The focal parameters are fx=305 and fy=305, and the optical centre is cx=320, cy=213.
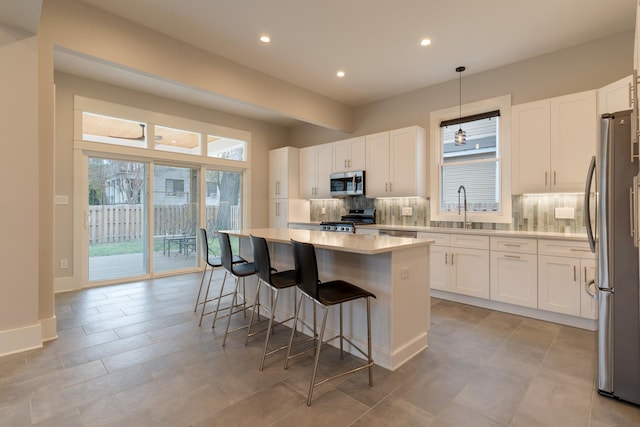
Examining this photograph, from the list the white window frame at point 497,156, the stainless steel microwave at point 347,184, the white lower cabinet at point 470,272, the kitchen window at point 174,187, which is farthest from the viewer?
the kitchen window at point 174,187

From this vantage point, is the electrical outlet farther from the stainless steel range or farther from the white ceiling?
the stainless steel range

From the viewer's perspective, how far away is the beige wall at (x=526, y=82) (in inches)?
134

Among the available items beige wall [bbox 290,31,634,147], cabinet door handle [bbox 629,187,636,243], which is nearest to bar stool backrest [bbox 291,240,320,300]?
cabinet door handle [bbox 629,187,636,243]

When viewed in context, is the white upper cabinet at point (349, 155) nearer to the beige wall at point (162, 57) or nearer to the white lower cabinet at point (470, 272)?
the beige wall at point (162, 57)

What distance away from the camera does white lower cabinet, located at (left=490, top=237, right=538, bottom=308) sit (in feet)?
11.0

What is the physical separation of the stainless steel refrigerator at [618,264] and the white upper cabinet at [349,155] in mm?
3610

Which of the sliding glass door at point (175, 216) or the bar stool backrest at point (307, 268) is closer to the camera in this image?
the bar stool backrest at point (307, 268)

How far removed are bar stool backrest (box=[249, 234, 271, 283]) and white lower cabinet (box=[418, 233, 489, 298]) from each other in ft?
8.41

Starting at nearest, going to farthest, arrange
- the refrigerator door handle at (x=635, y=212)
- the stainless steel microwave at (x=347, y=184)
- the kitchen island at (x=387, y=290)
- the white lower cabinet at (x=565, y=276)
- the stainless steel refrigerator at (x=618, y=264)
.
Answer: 1. the refrigerator door handle at (x=635, y=212)
2. the stainless steel refrigerator at (x=618, y=264)
3. the kitchen island at (x=387, y=290)
4. the white lower cabinet at (x=565, y=276)
5. the stainless steel microwave at (x=347, y=184)

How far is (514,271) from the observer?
11.4 feet

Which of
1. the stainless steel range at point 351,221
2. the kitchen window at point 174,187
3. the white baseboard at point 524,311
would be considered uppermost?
the kitchen window at point 174,187

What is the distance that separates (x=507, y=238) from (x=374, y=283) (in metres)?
2.09

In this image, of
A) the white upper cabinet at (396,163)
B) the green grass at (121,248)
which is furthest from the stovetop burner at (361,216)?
the green grass at (121,248)

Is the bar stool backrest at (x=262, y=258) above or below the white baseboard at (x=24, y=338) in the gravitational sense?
above
